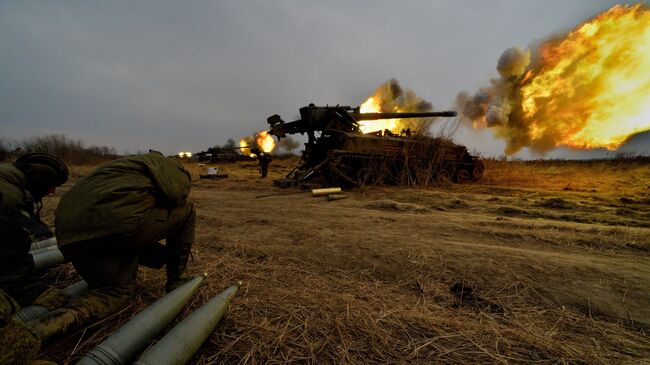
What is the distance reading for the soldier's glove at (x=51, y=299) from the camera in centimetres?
205

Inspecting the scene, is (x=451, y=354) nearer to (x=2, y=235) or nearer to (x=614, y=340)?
(x=614, y=340)

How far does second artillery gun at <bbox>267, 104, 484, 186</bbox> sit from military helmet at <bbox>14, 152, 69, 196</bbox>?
26.7ft

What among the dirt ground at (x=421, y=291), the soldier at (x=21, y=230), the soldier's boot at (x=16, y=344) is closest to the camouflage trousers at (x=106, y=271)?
the dirt ground at (x=421, y=291)

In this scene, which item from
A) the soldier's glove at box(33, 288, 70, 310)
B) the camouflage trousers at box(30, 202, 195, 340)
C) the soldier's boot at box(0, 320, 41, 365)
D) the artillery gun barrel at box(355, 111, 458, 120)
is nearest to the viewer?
the soldier's boot at box(0, 320, 41, 365)

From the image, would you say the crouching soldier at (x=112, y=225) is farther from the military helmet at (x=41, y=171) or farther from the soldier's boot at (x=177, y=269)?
the military helmet at (x=41, y=171)

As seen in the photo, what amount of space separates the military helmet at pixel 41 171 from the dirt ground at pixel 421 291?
1.03m

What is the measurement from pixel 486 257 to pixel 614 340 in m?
1.37

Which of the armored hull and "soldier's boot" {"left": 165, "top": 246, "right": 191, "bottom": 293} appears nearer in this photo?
"soldier's boot" {"left": 165, "top": 246, "right": 191, "bottom": 293}

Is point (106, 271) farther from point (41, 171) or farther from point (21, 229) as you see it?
point (41, 171)

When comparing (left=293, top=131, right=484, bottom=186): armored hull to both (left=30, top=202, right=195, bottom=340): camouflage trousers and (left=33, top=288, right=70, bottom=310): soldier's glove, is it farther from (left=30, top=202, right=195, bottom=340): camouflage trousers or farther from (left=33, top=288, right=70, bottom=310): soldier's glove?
(left=33, top=288, right=70, bottom=310): soldier's glove

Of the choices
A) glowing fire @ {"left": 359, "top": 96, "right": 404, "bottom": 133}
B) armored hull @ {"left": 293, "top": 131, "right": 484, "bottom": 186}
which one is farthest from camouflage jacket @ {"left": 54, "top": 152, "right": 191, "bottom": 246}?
glowing fire @ {"left": 359, "top": 96, "right": 404, "bottom": 133}

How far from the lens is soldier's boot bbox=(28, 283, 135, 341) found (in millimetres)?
1689

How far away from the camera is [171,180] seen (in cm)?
229

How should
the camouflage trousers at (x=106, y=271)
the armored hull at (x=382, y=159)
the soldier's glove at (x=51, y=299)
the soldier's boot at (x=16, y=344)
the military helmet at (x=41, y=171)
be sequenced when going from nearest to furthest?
the soldier's boot at (x=16, y=344), the camouflage trousers at (x=106, y=271), the soldier's glove at (x=51, y=299), the military helmet at (x=41, y=171), the armored hull at (x=382, y=159)
